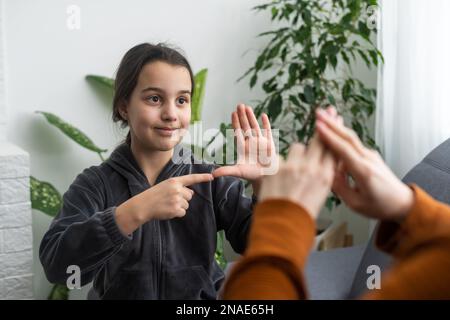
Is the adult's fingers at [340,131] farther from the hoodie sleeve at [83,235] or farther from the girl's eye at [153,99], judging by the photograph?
the girl's eye at [153,99]

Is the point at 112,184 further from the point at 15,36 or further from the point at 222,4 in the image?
the point at 222,4

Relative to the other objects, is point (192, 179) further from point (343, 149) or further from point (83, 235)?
point (343, 149)

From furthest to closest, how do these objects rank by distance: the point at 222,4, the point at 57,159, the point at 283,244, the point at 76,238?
the point at 222,4, the point at 57,159, the point at 76,238, the point at 283,244

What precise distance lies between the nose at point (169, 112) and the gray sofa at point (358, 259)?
67 cm

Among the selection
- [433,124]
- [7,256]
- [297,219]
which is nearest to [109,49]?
[7,256]

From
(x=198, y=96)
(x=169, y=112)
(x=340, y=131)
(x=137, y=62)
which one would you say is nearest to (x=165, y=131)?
(x=169, y=112)

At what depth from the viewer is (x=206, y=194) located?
1.16m

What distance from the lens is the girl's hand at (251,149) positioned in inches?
36.0

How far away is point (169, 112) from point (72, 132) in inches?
46.7

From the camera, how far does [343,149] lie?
52 cm

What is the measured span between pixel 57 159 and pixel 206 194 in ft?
4.18

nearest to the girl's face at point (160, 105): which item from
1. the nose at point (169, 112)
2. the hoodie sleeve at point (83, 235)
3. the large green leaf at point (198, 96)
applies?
the nose at point (169, 112)

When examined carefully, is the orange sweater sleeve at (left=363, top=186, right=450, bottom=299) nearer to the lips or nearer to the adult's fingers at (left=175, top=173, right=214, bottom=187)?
the adult's fingers at (left=175, top=173, right=214, bottom=187)

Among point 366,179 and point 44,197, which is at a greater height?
point 366,179
